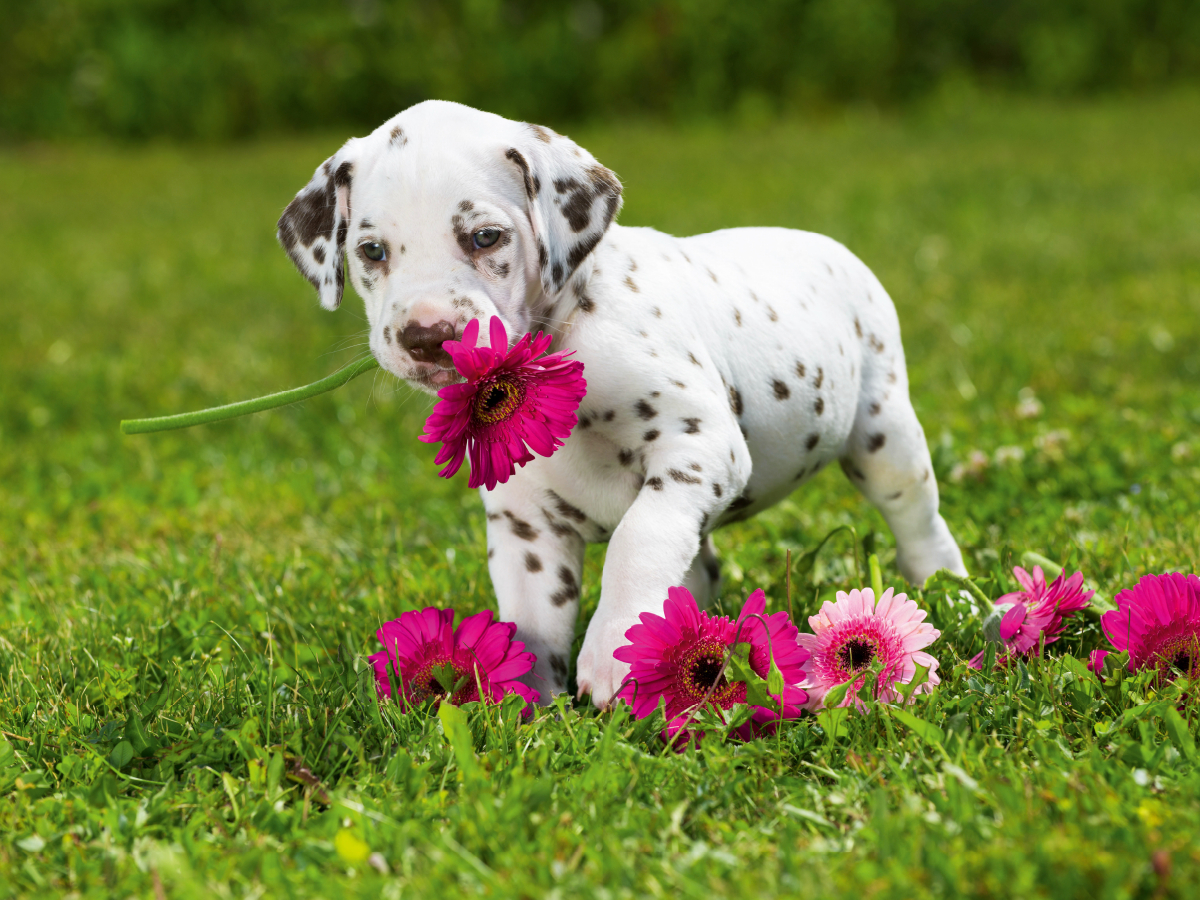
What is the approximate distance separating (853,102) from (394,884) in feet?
64.4

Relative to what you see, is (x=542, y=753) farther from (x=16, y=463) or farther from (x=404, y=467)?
(x=16, y=463)

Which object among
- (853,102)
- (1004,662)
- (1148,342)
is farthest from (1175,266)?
(853,102)

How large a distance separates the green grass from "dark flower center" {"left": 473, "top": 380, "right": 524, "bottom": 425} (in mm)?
680

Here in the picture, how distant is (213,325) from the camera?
29.0 feet

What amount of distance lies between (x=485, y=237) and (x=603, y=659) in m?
0.96

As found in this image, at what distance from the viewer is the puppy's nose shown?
2.50 m

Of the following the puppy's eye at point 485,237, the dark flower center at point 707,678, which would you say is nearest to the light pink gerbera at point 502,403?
the puppy's eye at point 485,237

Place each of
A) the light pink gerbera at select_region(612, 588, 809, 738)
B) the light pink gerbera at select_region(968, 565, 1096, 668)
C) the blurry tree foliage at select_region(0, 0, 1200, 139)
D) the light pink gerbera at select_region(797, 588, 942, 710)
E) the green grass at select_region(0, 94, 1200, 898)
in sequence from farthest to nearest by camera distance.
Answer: the blurry tree foliage at select_region(0, 0, 1200, 139) → the light pink gerbera at select_region(968, 565, 1096, 668) → the light pink gerbera at select_region(797, 588, 942, 710) → the light pink gerbera at select_region(612, 588, 809, 738) → the green grass at select_region(0, 94, 1200, 898)

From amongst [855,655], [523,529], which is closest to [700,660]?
[855,655]

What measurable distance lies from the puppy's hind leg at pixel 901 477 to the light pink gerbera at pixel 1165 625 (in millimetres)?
813

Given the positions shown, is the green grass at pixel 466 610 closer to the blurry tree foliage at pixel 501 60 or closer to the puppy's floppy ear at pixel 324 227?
the puppy's floppy ear at pixel 324 227

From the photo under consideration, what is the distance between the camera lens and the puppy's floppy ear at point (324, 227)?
2834 millimetres

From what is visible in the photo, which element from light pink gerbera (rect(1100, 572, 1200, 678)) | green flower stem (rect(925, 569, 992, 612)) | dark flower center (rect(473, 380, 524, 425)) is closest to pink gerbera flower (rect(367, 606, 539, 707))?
dark flower center (rect(473, 380, 524, 425))

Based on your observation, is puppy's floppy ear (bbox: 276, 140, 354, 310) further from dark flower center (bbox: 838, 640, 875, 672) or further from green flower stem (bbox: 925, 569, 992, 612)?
green flower stem (bbox: 925, 569, 992, 612)
